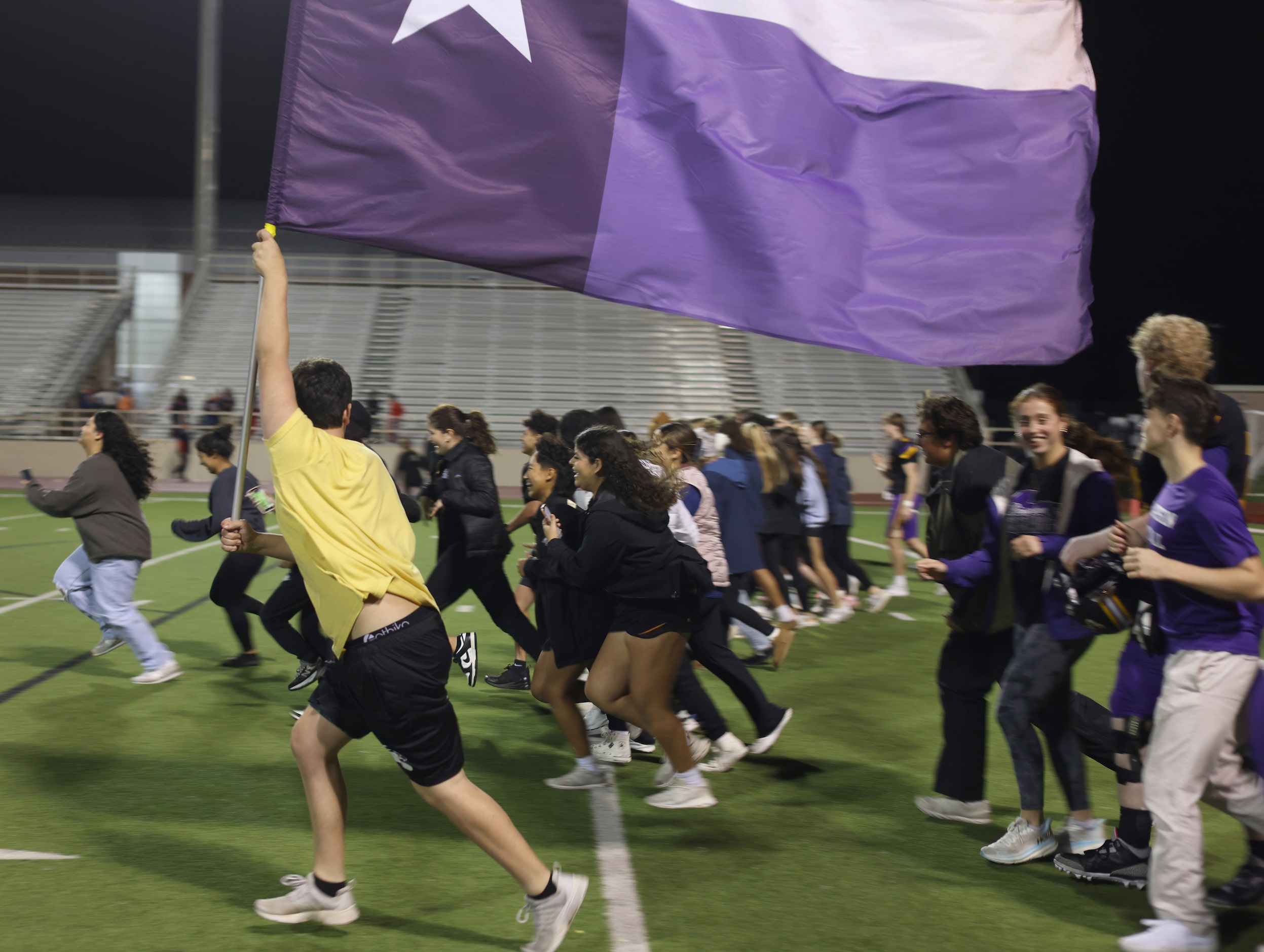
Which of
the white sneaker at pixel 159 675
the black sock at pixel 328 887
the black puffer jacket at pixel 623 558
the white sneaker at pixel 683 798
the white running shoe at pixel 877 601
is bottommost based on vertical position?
the white running shoe at pixel 877 601

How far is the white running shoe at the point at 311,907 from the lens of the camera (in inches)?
156

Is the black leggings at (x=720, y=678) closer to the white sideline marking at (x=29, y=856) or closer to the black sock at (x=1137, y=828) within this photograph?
the black sock at (x=1137, y=828)

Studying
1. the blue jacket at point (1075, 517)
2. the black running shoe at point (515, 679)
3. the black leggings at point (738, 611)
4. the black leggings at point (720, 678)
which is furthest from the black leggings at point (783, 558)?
the blue jacket at point (1075, 517)

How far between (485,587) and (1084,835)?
410 centimetres

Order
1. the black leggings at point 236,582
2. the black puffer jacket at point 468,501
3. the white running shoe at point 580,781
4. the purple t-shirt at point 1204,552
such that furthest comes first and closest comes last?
the black leggings at point 236,582 < the black puffer jacket at point 468,501 < the white running shoe at point 580,781 < the purple t-shirt at point 1204,552

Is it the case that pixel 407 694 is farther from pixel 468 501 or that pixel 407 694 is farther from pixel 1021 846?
pixel 468 501

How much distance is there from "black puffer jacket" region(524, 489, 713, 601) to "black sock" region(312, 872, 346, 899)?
1.68 metres

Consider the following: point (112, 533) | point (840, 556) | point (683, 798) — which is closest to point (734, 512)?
point (683, 798)

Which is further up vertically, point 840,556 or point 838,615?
point 840,556

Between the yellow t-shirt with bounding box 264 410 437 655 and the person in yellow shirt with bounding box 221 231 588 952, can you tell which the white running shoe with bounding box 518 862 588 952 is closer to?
the person in yellow shirt with bounding box 221 231 588 952

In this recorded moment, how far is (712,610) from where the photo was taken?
20.8 feet

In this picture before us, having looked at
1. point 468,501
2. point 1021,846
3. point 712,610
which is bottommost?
point 1021,846

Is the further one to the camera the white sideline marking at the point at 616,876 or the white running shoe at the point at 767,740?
the white running shoe at the point at 767,740

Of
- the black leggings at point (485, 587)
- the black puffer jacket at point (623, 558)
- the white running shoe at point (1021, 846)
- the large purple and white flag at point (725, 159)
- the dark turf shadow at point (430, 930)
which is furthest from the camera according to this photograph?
the black leggings at point (485, 587)
